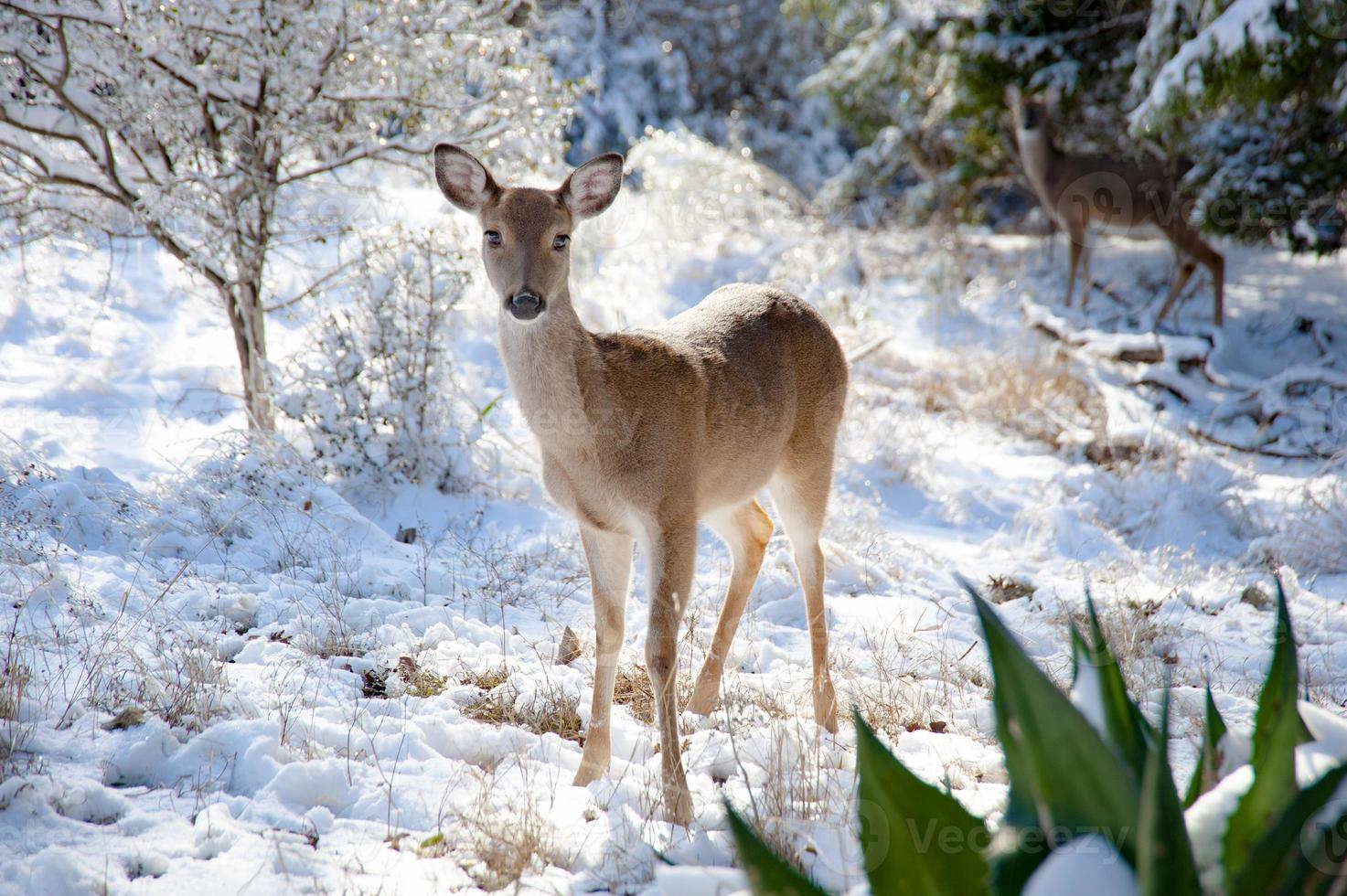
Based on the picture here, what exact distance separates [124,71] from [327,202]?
7.65 ft

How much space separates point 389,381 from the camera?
6.01 metres

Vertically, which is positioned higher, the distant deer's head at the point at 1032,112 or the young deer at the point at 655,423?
the distant deer's head at the point at 1032,112

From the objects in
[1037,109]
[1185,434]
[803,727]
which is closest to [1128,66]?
[1037,109]

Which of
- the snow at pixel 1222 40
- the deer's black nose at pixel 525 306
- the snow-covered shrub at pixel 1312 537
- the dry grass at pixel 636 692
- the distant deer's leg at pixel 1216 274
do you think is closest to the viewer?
the deer's black nose at pixel 525 306

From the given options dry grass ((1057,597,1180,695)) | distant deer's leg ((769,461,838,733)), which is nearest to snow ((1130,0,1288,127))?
dry grass ((1057,597,1180,695))

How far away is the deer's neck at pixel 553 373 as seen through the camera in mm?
3467

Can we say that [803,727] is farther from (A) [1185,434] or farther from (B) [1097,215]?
(B) [1097,215]

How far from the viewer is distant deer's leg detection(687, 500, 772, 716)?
12.9ft

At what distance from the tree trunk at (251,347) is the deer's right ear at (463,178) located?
2439 mm

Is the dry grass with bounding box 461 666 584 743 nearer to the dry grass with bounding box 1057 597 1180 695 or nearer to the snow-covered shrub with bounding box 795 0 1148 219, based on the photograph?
the dry grass with bounding box 1057 597 1180 695

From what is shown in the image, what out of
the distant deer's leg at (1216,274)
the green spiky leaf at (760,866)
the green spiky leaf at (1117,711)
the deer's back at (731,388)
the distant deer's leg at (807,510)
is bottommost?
the green spiky leaf at (760,866)

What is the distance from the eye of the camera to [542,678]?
152 inches

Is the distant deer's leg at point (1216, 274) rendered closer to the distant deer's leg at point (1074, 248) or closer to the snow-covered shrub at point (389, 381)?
the distant deer's leg at point (1074, 248)

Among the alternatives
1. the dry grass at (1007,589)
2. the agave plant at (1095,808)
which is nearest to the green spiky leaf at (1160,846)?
the agave plant at (1095,808)
